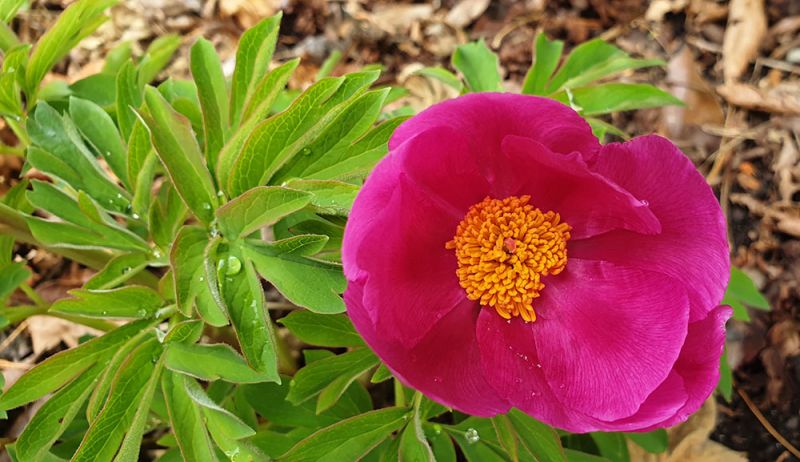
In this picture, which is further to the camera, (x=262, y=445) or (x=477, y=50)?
(x=477, y=50)

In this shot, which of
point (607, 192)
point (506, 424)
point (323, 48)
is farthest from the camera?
point (323, 48)

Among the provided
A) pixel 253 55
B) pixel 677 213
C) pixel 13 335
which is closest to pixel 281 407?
pixel 253 55

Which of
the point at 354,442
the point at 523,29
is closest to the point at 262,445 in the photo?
the point at 354,442

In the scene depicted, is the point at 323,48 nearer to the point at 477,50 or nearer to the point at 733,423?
the point at 477,50

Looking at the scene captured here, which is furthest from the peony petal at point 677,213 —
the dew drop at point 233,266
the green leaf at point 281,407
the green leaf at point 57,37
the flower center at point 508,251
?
the green leaf at point 57,37

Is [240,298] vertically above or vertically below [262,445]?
above

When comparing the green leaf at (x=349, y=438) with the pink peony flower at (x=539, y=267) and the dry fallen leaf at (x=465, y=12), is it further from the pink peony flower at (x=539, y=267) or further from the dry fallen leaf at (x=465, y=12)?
the dry fallen leaf at (x=465, y=12)

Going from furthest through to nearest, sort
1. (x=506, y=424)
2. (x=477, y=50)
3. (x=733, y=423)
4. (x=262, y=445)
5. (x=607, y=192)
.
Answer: (x=733, y=423), (x=477, y=50), (x=262, y=445), (x=506, y=424), (x=607, y=192)
